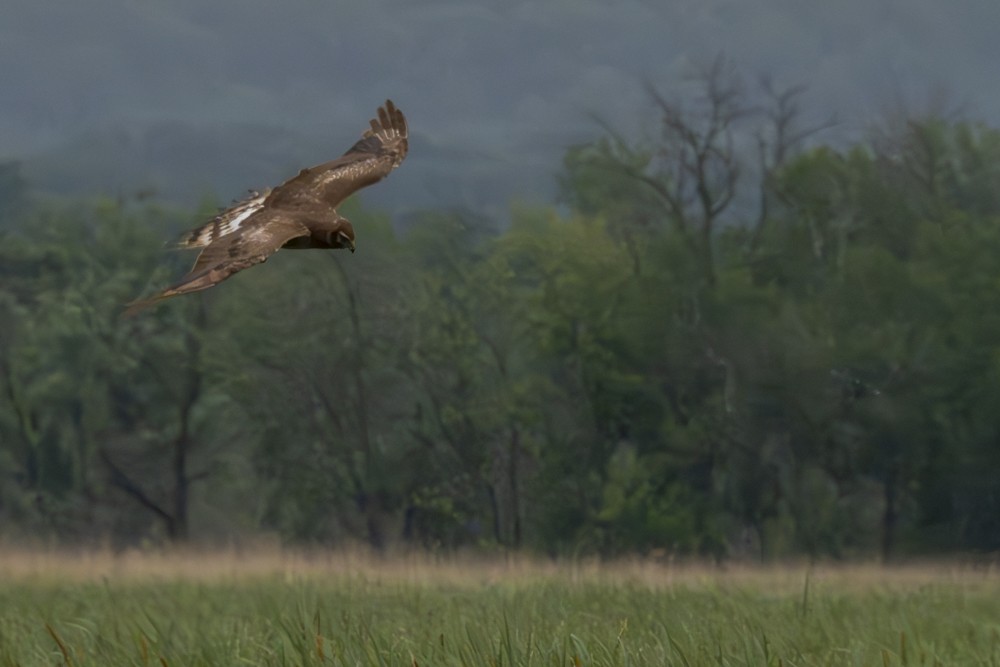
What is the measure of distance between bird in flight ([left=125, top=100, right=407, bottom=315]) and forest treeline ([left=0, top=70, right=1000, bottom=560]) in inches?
988

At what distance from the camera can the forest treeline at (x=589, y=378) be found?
3244 centimetres

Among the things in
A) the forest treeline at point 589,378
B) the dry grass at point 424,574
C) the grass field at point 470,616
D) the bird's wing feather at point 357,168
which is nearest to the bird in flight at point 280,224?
the bird's wing feather at point 357,168

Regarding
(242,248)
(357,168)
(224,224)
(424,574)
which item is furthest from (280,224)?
(424,574)

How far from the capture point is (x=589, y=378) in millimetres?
34500

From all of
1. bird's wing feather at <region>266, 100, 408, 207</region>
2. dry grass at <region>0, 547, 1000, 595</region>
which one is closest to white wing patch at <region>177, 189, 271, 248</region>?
bird's wing feather at <region>266, 100, 408, 207</region>

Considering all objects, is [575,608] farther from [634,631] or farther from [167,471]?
[167,471]

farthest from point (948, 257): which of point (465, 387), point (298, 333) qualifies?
point (298, 333)

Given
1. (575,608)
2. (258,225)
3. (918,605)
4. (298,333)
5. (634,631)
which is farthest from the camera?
(298,333)

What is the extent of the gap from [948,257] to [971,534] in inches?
250

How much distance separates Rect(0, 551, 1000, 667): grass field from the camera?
643cm

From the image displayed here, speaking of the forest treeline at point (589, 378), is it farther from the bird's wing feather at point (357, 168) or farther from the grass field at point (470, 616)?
the bird's wing feather at point (357, 168)

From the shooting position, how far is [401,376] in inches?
1379

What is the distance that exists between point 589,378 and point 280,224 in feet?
94.1

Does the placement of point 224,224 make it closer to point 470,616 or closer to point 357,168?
point 357,168
